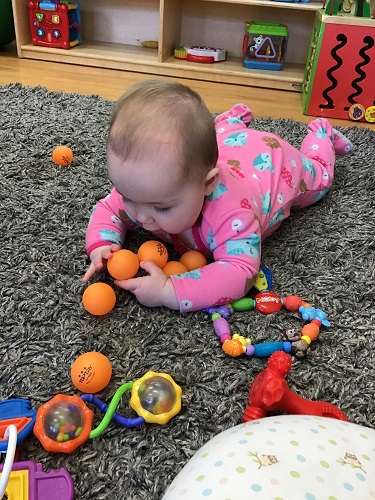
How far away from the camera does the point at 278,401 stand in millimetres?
601

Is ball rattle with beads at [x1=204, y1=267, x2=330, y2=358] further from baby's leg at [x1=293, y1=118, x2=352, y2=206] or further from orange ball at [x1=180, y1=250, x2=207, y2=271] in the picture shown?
baby's leg at [x1=293, y1=118, x2=352, y2=206]

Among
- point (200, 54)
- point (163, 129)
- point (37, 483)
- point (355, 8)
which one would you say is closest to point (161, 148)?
point (163, 129)

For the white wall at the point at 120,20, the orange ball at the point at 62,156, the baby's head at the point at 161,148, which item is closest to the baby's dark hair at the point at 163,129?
the baby's head at the point at 161,148

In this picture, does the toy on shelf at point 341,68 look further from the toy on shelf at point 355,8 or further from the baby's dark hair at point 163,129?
the baby's dark hair at point 163,129

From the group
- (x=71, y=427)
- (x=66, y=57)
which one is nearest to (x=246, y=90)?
(x=66, y=57)

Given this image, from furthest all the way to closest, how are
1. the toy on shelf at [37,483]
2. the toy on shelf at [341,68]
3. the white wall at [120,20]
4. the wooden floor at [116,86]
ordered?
the white wall at [120,20] < the wooden floor at [116,86] < the toy on shelf at [341,68] < the toy on shelf at [37,483]

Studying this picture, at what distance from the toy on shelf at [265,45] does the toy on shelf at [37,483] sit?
80.7 inches

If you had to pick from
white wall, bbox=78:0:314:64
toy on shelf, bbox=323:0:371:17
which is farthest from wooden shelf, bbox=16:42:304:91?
toy on shelf, bbox=323:0:371:17

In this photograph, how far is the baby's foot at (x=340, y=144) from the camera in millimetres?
1371

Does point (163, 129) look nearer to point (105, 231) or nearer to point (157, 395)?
point (105, 231)

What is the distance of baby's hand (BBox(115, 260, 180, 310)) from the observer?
79 cm

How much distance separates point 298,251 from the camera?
98 centimetres

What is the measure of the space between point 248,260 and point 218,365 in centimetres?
20

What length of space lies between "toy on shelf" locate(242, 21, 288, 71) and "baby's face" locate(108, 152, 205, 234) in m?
1.63
